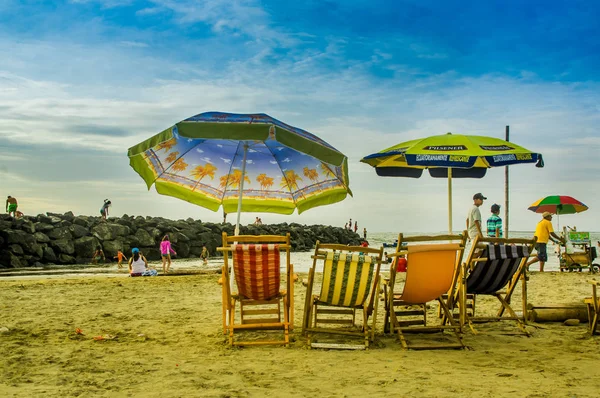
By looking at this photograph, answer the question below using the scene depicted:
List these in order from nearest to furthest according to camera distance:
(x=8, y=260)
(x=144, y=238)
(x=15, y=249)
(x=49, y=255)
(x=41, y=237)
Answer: (x=8, y=260), (x=15, y=249), (x=49, y=255), (x=41, y=237), (x=144, y=238)

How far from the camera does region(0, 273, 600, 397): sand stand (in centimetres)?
399

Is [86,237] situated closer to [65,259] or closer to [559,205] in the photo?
[65,259]

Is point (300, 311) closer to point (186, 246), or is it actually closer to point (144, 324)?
point (144, 324)

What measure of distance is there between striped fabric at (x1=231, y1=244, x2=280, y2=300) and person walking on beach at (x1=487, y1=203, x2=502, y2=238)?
7.67m

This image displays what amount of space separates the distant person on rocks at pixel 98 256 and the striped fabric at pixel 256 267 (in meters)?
19.5

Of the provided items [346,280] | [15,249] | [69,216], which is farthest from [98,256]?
[346,280]

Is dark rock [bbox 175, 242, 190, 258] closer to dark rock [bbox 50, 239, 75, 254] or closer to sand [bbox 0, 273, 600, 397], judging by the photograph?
dark rock [bbox 50, 239, 75, 254]

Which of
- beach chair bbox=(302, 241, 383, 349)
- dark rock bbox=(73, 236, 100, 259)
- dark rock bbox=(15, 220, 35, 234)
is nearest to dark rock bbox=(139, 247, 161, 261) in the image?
dark rock bbox=(73, 236, 100, 259)

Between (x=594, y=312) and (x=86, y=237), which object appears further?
(x=86, y=237)

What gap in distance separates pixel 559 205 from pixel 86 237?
17.9 metres

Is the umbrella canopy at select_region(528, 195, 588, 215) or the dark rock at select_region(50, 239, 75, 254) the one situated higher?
the umbrella canopy at select_region(528, 195, 588, 215)

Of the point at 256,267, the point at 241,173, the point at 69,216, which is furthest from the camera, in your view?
the point at 69,216

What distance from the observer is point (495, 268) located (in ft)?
19.1

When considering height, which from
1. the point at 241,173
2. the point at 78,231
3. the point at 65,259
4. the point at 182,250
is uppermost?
the point at 241,173
